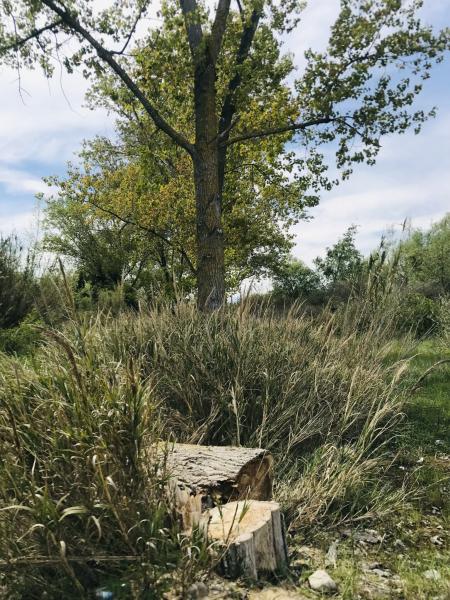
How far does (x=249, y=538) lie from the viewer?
270 cm

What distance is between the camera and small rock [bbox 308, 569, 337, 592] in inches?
114

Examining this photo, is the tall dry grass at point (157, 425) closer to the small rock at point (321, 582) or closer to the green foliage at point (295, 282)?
the small rock at point (321, 582)

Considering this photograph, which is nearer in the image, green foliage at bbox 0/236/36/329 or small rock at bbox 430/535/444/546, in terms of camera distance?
small rock at bbox 430/535/444/546

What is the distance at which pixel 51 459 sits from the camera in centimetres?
261

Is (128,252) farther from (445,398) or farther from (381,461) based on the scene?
(381,461)

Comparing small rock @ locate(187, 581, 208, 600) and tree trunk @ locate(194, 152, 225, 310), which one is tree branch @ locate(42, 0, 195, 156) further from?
small rock @ locate(187, 581, 208, 600)

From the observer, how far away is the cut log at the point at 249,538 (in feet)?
→ 8.79

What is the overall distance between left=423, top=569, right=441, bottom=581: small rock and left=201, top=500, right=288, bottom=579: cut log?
2.97 feet

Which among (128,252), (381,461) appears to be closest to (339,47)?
(381,461)

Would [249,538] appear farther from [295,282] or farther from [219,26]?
[295,282]

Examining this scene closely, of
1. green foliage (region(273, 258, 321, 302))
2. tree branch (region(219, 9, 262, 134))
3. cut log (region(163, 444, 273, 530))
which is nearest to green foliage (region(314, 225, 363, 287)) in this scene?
green foliage (region(273, 258, 321, 302))

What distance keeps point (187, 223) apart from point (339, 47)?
384 inches

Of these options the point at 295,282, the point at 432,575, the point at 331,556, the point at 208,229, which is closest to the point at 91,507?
the point at 331,556

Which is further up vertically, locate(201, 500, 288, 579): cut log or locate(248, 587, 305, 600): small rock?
locate(201, 500, 288, 579): cut log
